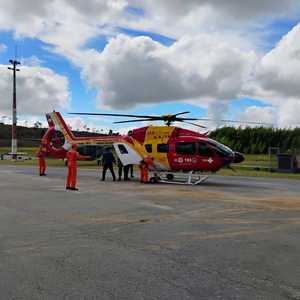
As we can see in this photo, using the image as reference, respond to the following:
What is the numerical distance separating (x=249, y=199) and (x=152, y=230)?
5881 mm

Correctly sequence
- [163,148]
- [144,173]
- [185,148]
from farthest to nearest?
[163,148]
[144,173]
[185,148]

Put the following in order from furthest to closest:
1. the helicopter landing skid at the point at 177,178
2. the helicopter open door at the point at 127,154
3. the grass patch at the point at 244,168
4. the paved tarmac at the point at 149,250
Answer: the grass patch at the point at 244,168, the helicopter open door at the point at 127,154, the helicopter landing skid at the point at 177,178, the paved tarmac at the point at 149,250

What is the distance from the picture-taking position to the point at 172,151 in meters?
19.4

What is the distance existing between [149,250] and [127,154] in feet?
45.6

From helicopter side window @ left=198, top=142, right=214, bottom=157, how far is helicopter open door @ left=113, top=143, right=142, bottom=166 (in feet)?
9.83

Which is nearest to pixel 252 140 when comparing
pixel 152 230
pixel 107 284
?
pixel 152 230

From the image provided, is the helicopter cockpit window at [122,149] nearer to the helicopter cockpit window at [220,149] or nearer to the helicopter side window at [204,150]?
the helicopter side window at [204,150]

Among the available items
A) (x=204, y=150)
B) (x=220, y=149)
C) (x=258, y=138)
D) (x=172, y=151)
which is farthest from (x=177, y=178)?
(x=258, y=138)

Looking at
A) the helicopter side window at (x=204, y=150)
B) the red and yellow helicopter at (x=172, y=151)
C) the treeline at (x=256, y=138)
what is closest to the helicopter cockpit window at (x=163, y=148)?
the red and yellow helicopter at (x=172, y=151)

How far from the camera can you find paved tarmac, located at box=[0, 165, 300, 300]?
4.79 m

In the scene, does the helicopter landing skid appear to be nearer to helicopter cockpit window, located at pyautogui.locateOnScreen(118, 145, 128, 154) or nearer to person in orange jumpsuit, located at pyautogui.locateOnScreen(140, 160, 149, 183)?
person in orange jumpsuit, located at pyautogui.locateOnScreen(140, 160, 149, 183)

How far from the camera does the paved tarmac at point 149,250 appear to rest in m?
4.79

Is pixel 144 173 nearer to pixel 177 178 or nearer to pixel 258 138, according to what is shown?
pixel 177 178

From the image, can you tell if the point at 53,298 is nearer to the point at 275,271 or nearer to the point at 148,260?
the point at 148,260
